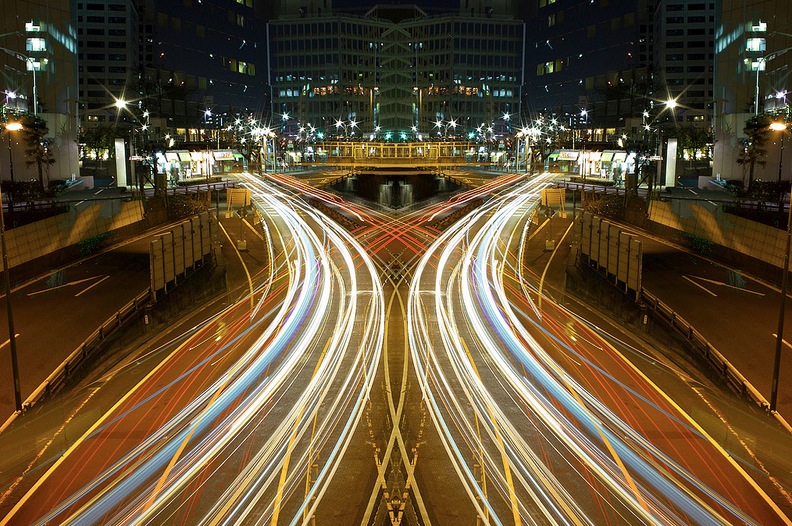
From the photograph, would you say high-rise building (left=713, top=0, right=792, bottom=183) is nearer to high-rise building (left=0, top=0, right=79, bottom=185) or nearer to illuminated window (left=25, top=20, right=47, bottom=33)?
high-rise building (left=0, top=0, right=79, bottom=185)

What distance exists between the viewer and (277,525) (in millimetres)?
13500

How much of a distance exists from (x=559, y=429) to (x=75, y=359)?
13.9 meters

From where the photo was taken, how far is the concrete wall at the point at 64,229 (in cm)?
3488

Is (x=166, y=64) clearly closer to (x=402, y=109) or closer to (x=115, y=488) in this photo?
(x=402, y=109)

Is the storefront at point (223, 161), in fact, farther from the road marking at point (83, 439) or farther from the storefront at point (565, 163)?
the road marking at point (83, 439)

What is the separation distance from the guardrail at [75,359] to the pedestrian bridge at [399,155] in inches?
3165

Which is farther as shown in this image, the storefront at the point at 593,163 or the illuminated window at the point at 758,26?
the storefront at the point at 593,163

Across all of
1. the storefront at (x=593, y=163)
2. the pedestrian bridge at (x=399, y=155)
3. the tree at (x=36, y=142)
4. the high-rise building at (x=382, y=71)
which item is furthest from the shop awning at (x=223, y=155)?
the high-rise building at (x=382, y=71)

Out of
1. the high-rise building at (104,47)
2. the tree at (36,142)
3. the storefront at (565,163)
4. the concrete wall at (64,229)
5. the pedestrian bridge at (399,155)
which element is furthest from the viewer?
the high-rise building at (104,47)

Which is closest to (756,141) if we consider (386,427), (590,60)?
(386,427)

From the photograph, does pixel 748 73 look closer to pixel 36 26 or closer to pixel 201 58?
pixel 36 26

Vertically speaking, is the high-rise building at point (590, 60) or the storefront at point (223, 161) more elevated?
the high-rise building at point (590, 60)

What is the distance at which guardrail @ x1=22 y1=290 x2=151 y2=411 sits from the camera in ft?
69.6

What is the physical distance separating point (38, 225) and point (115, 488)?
25.3m
